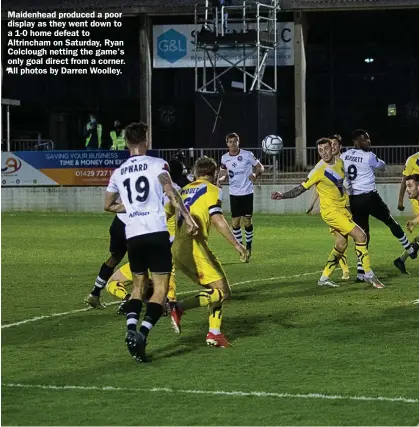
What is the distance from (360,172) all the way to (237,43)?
2006cm

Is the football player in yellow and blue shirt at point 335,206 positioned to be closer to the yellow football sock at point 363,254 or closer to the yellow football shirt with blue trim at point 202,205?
the yellow football sock at point 363,254

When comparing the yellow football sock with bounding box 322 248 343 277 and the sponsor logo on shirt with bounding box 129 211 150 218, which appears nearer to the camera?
the sponsor logo on shirt with bounding box 129 211 150 218

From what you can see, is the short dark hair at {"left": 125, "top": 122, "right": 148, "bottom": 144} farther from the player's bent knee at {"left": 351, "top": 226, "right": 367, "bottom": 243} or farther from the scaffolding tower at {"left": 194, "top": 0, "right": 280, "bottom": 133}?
the scaffolding tower at {"left": 194, "top": 0, "right": 280, "bottom": 133}

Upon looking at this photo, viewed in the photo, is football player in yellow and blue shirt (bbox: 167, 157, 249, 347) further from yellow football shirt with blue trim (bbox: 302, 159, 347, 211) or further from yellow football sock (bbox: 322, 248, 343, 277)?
yellow football sock (bbox: 322, 248, 343, 277)

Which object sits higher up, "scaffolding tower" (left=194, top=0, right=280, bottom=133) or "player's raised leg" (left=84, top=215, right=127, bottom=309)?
"scaffolding tower" (left=194, top=0, right=280, bottom=133)

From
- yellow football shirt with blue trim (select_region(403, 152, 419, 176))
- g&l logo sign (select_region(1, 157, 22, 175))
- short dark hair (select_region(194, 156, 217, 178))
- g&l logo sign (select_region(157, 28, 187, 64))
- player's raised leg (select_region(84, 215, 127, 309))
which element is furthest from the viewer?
g&l logo sign (select_region(157, 28, 187, 64))

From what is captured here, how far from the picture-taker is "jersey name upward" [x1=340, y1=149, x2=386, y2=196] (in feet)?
53.1

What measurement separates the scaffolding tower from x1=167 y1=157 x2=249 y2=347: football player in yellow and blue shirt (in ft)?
80.6

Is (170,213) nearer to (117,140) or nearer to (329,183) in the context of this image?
(329,183)

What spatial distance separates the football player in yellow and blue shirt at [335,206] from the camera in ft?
49.2

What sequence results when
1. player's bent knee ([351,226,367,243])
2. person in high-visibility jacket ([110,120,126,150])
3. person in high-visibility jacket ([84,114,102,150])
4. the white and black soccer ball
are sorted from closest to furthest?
player's bent knee ([351,226,367,243]), the white and black soccer ball, person in high-visibility jacket ([110,120,126,150]), person in high-visibility jacket ([84,114,102,150])

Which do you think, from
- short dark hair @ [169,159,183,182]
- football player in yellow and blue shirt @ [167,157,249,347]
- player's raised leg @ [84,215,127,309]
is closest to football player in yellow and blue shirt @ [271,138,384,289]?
short dark hair @ [169,159,183,182]

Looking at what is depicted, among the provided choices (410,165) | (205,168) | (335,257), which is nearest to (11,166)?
(410,165)

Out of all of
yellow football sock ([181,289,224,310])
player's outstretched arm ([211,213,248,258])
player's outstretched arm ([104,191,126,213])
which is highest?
player's outstretched arm ([104,191,126,213])
